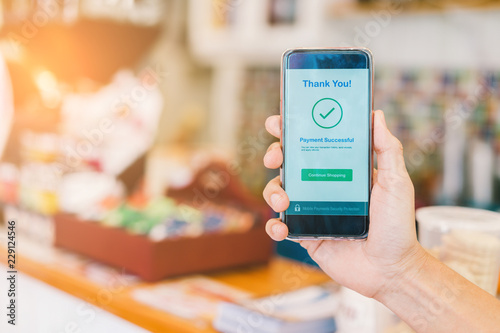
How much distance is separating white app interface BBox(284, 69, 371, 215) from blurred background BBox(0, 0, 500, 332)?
1.26ft

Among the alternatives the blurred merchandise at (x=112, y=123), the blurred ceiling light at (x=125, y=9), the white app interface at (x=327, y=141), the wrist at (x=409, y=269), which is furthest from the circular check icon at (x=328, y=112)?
the blurred ceiling light at (x=125, y=9)

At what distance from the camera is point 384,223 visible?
0.81 m

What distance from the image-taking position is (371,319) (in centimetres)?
93

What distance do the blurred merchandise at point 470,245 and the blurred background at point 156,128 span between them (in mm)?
450

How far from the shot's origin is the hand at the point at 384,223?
31.9 inches

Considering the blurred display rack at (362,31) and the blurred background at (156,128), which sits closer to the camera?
the blurred background at (156,128)

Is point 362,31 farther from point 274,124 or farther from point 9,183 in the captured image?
point 274,124

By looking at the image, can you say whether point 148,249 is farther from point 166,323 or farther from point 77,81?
point 77,81

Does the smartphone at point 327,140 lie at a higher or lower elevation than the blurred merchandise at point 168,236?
higher

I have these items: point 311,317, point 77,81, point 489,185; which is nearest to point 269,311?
point 311,317

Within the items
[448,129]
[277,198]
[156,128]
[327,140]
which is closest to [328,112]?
[327,140]

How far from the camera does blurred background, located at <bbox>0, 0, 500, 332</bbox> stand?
134cm

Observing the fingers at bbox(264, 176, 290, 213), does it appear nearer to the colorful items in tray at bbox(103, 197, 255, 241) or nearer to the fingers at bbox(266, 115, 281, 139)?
the fingers at bbox(266, 115, 281, 139)

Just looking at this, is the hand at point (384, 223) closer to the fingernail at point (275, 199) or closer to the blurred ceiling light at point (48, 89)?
the fingernail at point (275, 199)
